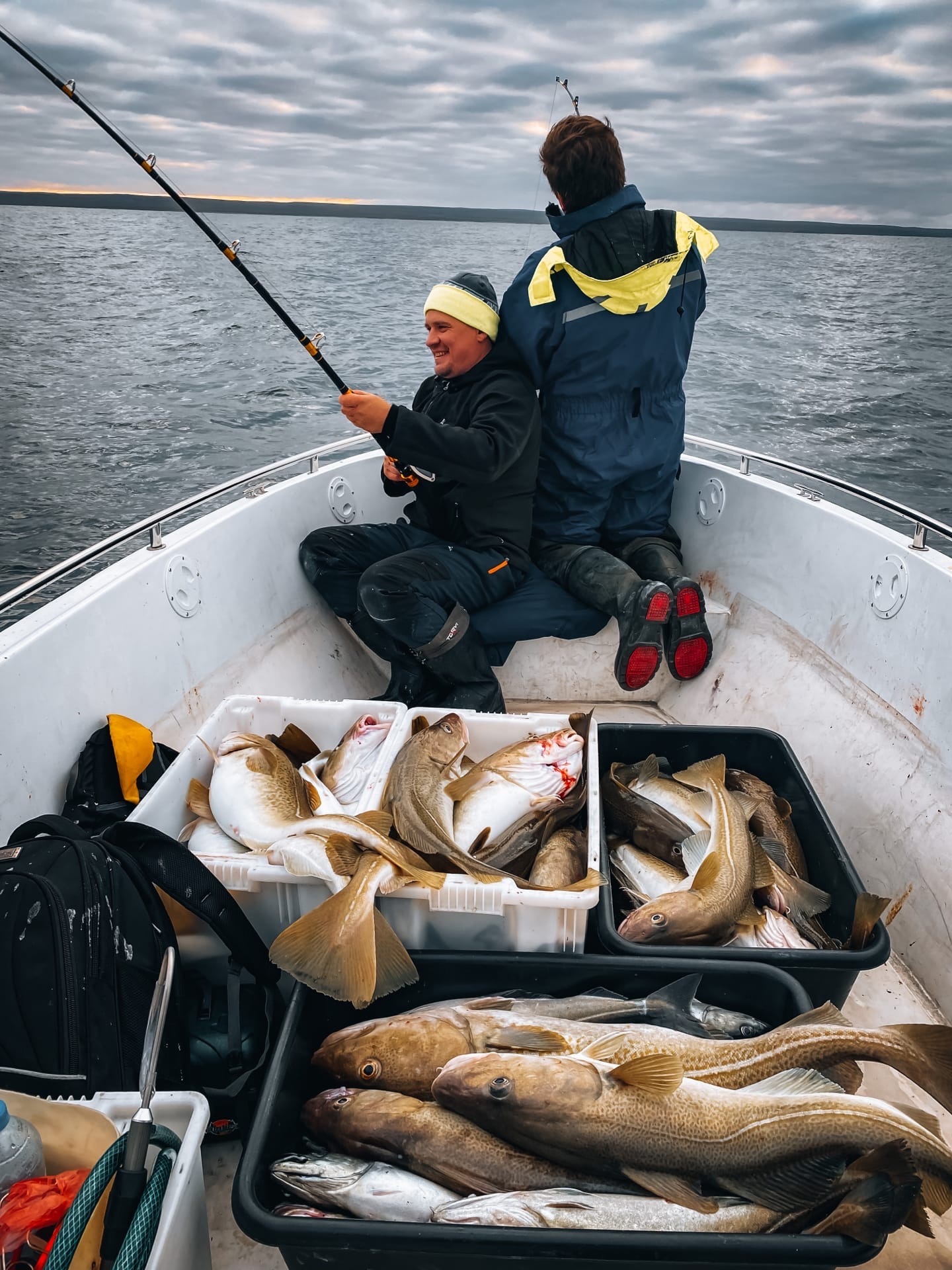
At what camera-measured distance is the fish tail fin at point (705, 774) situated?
2.46m

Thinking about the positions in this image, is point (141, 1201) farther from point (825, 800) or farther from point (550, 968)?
point (825, 800)

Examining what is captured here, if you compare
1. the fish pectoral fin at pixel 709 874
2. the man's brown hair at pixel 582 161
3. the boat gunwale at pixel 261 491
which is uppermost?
the man's brown hair at pixel 582 161

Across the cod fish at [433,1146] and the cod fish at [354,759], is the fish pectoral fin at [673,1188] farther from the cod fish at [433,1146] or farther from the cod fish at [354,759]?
the cod fish at [354,759]

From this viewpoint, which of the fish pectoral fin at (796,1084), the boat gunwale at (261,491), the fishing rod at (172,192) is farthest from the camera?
the fishing rod at (172,192)

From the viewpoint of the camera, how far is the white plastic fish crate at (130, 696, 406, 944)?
197 cm

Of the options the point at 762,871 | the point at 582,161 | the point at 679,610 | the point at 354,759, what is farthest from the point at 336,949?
the point at 582,161

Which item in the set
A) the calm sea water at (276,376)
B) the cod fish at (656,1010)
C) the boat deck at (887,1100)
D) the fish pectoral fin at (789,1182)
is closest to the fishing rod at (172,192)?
the calm sea water at (276,376)

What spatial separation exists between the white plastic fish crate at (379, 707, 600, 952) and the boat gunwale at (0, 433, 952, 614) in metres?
1.30

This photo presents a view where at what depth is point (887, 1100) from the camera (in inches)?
79.5

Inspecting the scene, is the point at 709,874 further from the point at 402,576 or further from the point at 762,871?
the point at 402,576

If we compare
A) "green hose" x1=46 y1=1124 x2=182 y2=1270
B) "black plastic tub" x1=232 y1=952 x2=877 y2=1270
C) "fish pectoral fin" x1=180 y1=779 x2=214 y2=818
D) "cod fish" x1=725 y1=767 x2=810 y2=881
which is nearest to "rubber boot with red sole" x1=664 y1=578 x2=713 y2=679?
"cod fish" x1=725 y1=767 x2=810 y2=881

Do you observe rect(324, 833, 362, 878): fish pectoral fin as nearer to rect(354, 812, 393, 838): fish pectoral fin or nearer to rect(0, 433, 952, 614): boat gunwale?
rect(354, 812, 393, 838): fish pectoral fin

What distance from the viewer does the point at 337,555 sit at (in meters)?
3.69

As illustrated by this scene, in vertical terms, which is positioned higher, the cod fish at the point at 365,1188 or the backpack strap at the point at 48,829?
the backpack strap at the point at 48,829
